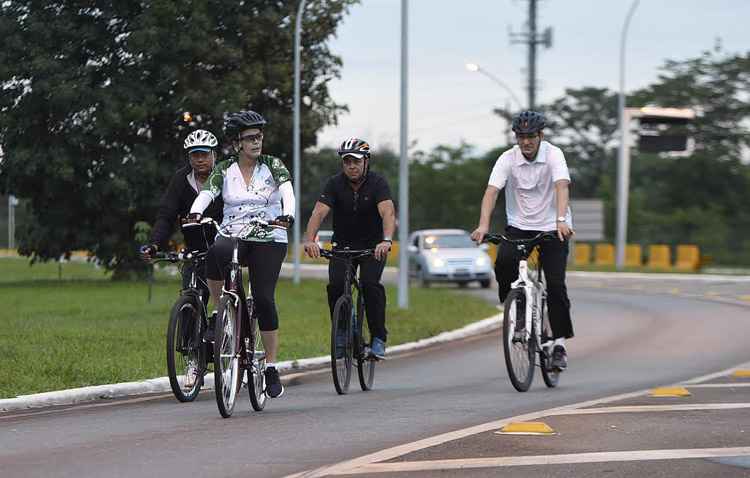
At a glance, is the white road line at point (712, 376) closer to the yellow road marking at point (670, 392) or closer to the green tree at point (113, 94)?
the yellow road marking at point (670, 392)

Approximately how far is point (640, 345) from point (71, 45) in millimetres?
17555

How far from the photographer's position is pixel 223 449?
25.8 ft

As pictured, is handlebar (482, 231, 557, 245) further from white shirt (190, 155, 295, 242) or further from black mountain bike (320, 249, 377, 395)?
white shirt (190, 155, 295, 242)

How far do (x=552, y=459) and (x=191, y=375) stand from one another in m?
3.63

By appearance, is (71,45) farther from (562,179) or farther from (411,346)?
(562,179)

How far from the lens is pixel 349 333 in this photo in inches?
437

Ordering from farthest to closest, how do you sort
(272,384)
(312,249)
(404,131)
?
(404,131) < (312,249) < (272,384)

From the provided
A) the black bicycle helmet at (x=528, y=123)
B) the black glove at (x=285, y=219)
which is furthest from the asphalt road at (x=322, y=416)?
the black bicycle helmet at (x=528, y=123)

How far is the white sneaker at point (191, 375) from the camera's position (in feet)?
33.8

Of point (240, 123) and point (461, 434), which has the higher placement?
point (240, 123)

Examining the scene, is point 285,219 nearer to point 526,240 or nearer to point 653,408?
point 526,240

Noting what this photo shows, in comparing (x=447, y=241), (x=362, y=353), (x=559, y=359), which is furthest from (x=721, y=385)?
(x=447, y=241)

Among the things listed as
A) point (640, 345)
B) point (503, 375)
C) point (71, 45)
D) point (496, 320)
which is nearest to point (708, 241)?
point (71, 45)

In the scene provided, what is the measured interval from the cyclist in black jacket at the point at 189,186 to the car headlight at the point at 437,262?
23.3m
